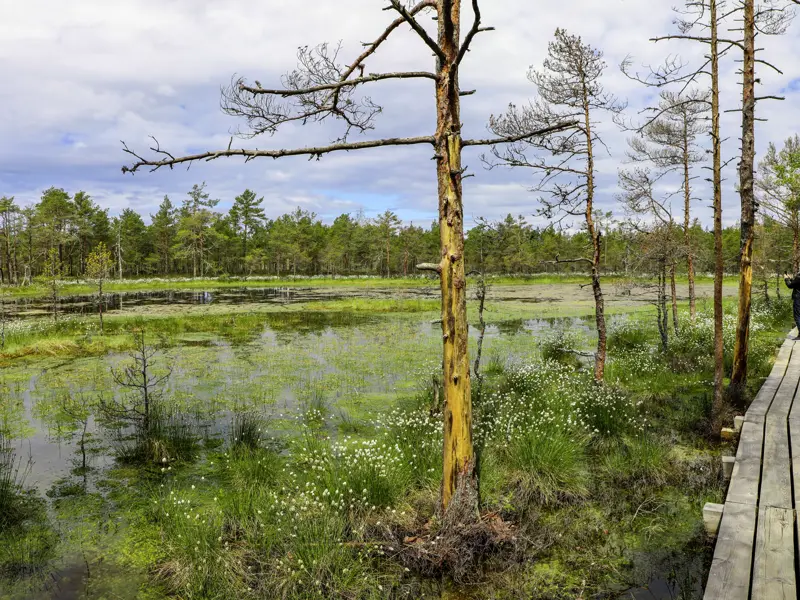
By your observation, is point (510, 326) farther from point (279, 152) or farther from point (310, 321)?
point (279, 152)

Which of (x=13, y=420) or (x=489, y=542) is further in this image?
(x=13, y=420)

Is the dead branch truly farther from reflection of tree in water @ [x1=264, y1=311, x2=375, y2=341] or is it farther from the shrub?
reflection of tree in water @ [x1=264, y1=311, x2=375, y2=341]

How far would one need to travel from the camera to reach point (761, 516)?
4.61 metres

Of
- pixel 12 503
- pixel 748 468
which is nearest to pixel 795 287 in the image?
pixel 748 468

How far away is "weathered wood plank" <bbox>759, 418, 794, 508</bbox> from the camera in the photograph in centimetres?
493

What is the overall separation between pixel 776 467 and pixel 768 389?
3.95 metres

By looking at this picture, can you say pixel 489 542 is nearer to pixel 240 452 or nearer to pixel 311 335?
pixel 240 452

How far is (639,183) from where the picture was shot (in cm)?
1627

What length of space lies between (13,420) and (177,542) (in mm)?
7507

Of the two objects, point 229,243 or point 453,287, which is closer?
point 453,287

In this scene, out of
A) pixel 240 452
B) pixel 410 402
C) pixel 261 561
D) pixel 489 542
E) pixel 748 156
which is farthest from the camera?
pixel 410 402

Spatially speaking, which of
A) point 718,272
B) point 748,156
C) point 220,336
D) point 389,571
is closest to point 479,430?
point 389,571

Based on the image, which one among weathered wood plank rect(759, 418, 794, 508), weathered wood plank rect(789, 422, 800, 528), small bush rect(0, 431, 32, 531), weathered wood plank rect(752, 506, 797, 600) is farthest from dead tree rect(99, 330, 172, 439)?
weathered wood plank rect(789, 422, 800, 528)

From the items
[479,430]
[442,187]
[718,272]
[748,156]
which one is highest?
[748,156]
